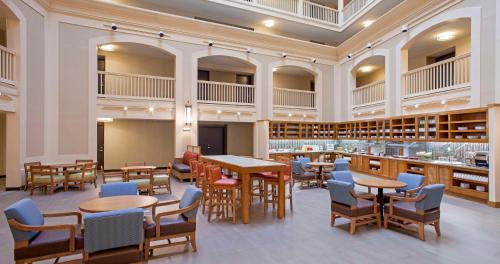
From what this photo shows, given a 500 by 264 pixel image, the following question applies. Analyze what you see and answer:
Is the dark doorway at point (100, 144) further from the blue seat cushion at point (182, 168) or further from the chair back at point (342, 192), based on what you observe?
the chair back at point (342, 192)

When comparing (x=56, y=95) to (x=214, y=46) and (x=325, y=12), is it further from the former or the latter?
(x=325, y=12)

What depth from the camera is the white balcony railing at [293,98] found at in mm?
12461

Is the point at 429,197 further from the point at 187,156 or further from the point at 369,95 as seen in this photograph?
the point at 369,95

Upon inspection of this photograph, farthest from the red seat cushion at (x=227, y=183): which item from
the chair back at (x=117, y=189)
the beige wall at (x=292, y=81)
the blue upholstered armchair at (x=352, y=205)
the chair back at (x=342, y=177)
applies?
the beige wall at (x=292, y=81)

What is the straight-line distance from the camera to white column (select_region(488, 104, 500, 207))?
6.00 meters

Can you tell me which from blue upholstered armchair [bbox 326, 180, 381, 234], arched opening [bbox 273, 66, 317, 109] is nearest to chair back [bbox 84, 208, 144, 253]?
blue upholstered armchair [bbox 326, 180, 381, 234]

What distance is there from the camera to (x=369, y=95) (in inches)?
452

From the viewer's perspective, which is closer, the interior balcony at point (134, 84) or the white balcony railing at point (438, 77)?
the white balcony railing at point (438, 77)

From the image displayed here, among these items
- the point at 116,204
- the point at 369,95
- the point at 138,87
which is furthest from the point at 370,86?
the point at 116,204

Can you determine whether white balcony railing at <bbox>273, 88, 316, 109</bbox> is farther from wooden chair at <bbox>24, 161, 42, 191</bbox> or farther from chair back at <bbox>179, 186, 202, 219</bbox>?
wooden chair at <bbox>24, 161, 42, 191</bbox>

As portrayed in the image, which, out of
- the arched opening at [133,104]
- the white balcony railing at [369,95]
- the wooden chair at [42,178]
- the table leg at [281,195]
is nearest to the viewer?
the table leg at [281,195]

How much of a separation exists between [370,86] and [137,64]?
10.6 meters

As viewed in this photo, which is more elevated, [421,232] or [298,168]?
[298,168]

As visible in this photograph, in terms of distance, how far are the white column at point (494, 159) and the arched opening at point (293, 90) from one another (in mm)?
7500
